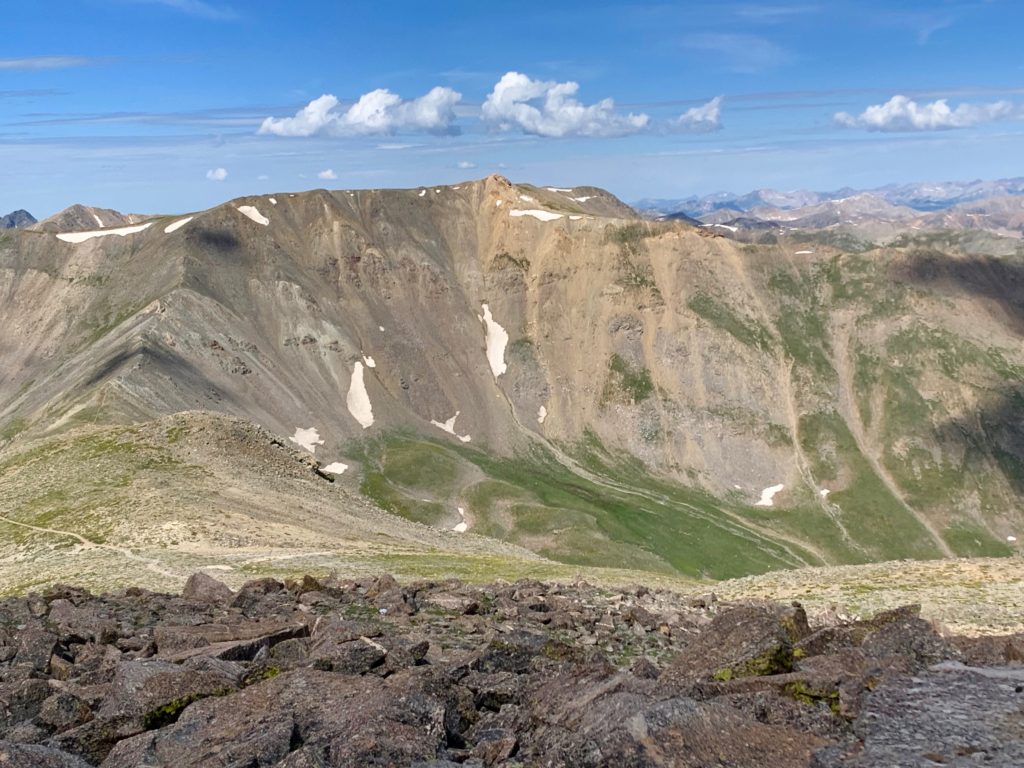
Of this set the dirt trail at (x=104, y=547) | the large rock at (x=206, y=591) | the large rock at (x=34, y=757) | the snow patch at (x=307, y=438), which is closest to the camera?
the large rock at (x=34, y=757)

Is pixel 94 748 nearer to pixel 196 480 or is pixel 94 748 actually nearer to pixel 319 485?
pixel 196 480

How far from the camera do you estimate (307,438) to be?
18638 cm

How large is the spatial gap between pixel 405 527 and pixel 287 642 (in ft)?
169

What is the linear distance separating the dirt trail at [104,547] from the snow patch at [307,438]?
12170 cm

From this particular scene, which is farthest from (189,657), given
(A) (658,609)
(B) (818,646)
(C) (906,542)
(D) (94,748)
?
→ (C) (906,542)

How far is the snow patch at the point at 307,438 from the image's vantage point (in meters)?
183

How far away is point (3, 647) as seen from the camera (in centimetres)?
2225

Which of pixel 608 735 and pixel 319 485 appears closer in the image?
pixel 608 735

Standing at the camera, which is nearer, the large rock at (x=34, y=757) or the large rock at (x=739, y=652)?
the large rock at (x=34, y=757)

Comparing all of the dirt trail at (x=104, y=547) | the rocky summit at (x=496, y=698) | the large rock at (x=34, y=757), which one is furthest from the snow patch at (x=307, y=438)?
the large rock at (x=34, y=757)

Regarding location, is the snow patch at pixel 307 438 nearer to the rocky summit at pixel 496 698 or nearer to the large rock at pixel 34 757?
the rocky summit at pixel 496 698

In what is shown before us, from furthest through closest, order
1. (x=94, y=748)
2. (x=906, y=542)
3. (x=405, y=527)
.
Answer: (x=906, y=542) → (x=405, y=527) → (x=94, y=748)

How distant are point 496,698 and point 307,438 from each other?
174 metres

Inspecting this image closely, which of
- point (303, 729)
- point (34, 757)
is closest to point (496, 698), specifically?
point (303, 729)
